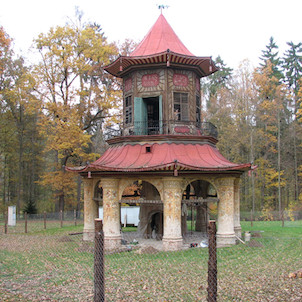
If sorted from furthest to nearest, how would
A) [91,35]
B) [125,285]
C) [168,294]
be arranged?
[91,35] < [125,285] < [168,294]

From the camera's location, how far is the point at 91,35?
104 feet

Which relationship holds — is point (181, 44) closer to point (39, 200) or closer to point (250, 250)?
point (250, 250)

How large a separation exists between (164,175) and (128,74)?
264 inches

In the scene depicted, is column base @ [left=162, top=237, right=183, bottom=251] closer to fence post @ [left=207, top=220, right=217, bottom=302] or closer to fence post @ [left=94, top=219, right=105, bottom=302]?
fence post @ [left=94, top=219, right=105, bottom=302]

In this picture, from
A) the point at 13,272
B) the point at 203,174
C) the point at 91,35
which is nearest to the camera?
the point at 13,272

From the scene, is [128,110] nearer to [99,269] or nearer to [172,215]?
[172,215]

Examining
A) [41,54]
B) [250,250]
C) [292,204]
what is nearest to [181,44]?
[250,250]

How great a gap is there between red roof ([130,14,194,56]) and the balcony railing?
377 centimetres

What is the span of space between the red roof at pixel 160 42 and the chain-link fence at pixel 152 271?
9.80 metres

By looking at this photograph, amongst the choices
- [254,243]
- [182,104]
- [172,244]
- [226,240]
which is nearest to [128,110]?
[182,104]

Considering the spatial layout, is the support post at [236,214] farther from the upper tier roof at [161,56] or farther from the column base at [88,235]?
the column base at [88,235]

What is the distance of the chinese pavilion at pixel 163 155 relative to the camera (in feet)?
52.3

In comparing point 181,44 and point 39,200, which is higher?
point 181,44

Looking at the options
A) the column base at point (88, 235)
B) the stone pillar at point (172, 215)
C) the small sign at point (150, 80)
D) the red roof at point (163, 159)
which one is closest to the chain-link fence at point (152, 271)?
the stone pillar at point (172, 215)
